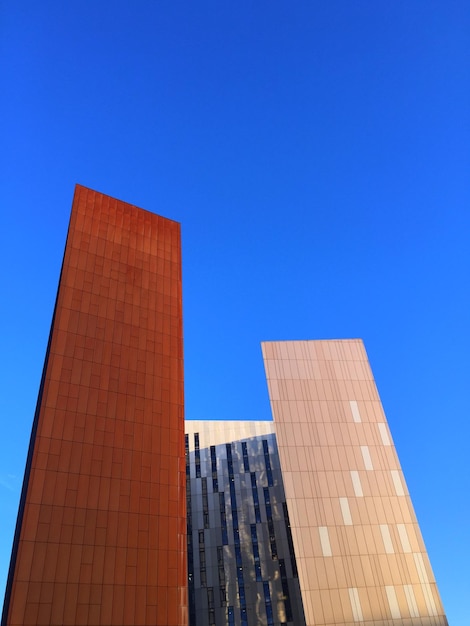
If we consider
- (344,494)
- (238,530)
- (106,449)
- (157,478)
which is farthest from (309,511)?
(238,530)

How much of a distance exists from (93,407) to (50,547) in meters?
10.7

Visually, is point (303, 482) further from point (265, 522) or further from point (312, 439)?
point (265, 522)

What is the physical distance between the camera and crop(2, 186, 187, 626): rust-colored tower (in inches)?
1240

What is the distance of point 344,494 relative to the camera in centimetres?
4775

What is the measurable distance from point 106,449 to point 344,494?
2485 cm

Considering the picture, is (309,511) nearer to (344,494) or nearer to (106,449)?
(344,494)

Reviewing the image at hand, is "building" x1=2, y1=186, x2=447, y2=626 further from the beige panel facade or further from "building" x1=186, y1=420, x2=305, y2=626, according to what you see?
"building" x1=186, y1=420, x2=305, y2=626

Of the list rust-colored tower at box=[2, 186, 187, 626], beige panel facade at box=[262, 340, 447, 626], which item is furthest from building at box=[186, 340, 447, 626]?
rust-colored tower at box=[2, 186, 187, 626]

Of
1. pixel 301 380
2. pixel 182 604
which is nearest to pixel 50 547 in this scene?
pixel 182 604

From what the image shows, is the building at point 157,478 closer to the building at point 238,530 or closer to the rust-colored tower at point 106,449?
the rust-colored tower at point 106,449

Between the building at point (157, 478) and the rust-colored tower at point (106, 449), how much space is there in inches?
4.1

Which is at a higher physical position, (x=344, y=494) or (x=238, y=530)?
(x=238, y=530)

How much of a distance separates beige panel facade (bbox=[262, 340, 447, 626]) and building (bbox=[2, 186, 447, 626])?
0.13 metres

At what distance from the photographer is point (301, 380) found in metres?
55.1
